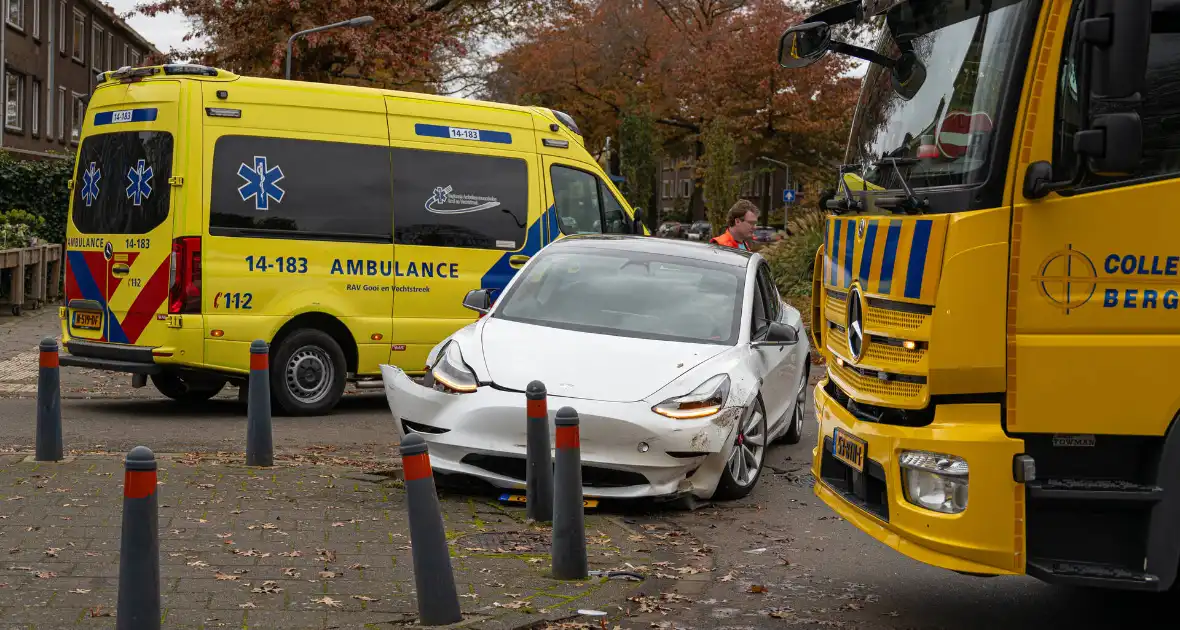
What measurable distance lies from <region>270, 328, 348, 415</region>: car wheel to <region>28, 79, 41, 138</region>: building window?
3151cm

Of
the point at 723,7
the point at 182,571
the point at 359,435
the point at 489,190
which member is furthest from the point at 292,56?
the point at 723,7

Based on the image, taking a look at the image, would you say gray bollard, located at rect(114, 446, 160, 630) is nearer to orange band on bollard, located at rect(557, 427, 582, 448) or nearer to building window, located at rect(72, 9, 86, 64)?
orange band on bollard, located at rect(557, 427, 582, 448)

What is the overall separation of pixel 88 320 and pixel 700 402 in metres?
6.20

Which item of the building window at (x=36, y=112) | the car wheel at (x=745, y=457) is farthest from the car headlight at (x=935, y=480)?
the building window at (x=36, y=112)

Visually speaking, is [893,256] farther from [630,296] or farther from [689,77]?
[689,77]

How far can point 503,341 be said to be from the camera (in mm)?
8680

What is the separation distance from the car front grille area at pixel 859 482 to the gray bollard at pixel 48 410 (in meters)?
4.84

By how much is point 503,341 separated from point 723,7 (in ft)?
173

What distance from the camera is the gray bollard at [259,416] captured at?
8867 millimetres

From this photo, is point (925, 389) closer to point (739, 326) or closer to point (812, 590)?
point (812, 590)

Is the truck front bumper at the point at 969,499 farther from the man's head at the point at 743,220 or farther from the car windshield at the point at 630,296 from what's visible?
the man's head at the point at 743,220

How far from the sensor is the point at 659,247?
33.0ft

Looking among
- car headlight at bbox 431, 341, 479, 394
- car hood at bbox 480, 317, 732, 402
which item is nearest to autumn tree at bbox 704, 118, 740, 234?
car hood at bbox 480, 317, 732, 402

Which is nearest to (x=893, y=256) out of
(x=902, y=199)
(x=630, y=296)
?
(x=902, y=199)
